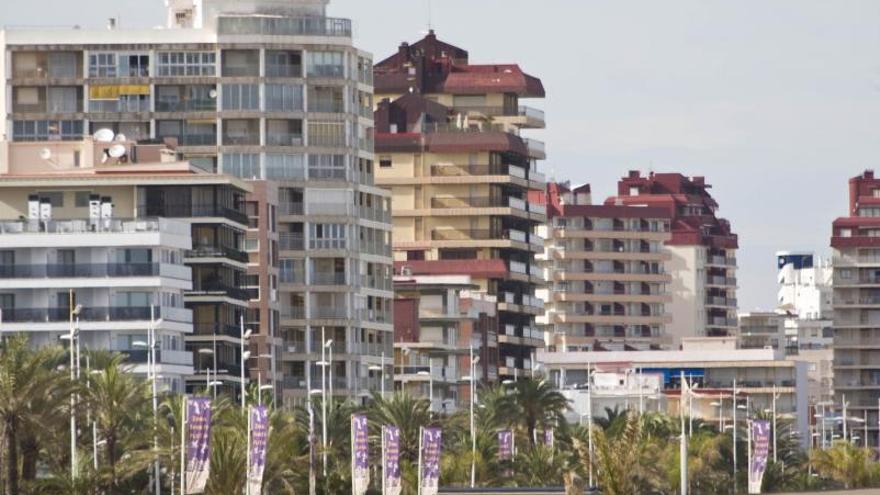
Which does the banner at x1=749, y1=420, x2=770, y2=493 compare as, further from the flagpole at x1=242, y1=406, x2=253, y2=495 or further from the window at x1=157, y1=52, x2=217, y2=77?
the flagpole at x1=242, y1=406, x2=253, y2=495

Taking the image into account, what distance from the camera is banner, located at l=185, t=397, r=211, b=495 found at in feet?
335

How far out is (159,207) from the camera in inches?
6378

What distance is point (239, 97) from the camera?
18288 cm

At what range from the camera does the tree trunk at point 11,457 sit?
352ft

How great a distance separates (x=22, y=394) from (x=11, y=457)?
2322 mm

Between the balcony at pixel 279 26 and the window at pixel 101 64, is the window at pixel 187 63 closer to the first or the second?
the balcony at pixel 279 26

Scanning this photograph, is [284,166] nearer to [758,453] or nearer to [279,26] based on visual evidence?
[279,26]

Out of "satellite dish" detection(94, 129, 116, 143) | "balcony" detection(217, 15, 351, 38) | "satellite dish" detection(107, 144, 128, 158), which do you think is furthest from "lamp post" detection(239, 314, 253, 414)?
"balcony" detection(217, 15, 351, 38)

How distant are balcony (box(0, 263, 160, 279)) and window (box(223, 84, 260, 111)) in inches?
1231

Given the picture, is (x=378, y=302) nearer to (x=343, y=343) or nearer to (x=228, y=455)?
(x=343, y=343)

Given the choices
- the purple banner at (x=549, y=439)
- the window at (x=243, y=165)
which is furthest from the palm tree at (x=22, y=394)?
the window at (x=243, y=165)

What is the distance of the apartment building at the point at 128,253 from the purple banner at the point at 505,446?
47.5 ft

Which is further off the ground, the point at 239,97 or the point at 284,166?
the point at 239,97

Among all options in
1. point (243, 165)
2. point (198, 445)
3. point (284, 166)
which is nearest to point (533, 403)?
point (284, 166)
